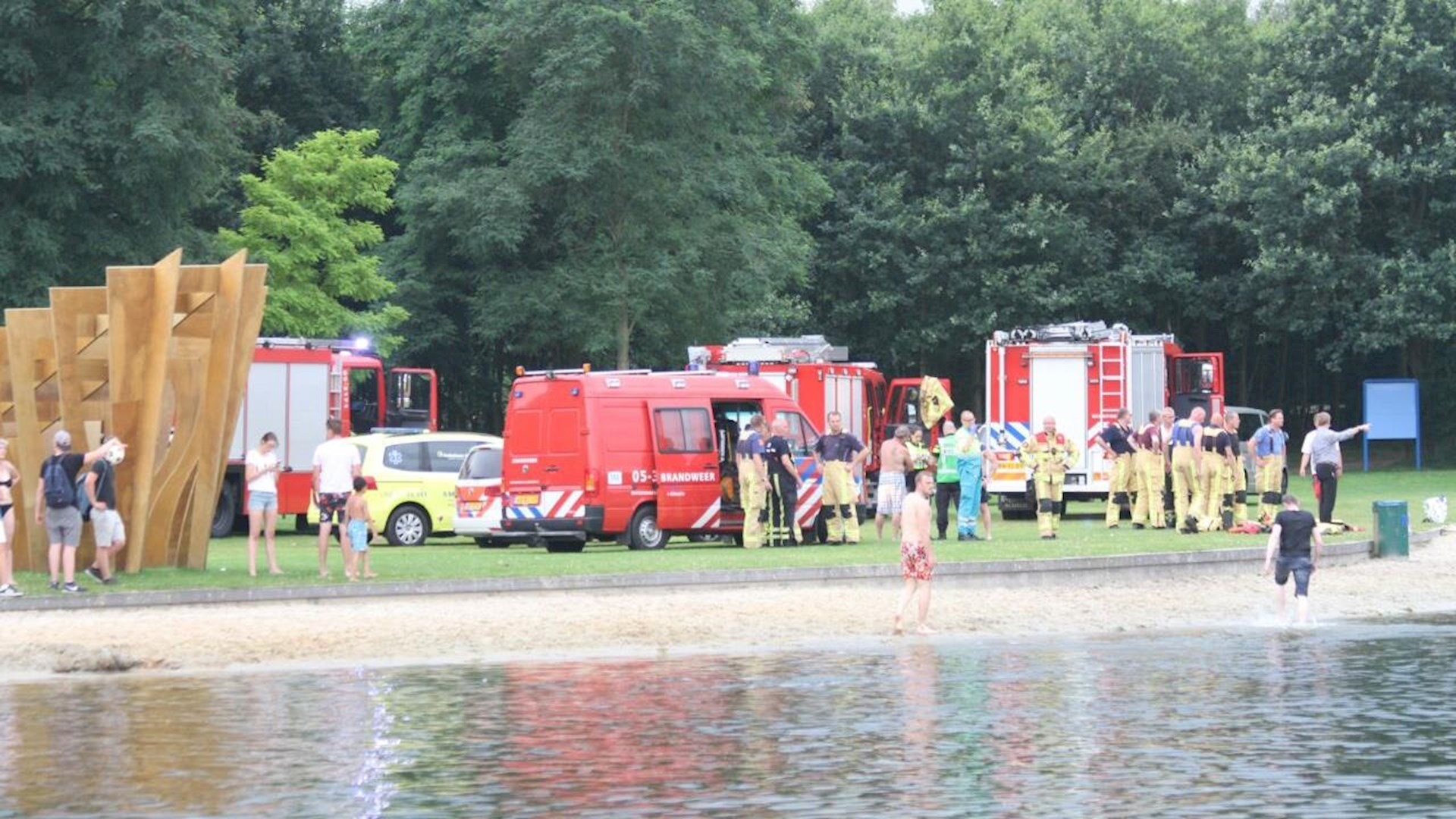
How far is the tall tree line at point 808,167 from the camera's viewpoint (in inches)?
1720

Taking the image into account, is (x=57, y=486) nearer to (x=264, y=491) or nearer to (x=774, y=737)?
(x=264, y=491)

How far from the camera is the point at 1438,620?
22.9 meters

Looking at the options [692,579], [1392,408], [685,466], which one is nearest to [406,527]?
[685,466]

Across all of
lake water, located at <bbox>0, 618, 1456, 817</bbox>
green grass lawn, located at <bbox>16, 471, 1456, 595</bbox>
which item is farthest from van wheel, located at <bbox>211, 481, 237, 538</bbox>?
lake water, located at <bbox>0, 618, 1456, 817</bbox>

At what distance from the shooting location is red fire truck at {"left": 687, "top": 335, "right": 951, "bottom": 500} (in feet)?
123

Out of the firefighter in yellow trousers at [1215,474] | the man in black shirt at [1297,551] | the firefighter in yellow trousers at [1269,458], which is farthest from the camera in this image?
the firefighter in yellow trousers at [1269,458]

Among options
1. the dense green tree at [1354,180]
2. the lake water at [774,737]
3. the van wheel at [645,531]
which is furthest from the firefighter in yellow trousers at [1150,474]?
the dense green tree at [1354,180]

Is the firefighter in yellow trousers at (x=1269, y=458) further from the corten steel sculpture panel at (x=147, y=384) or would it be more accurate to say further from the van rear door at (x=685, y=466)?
the corten steel sculpture panel at (x=147, y=384)

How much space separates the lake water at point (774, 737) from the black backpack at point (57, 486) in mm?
4577

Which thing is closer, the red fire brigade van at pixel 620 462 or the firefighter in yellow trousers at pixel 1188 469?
the red fire brigade van at pixel 620 462

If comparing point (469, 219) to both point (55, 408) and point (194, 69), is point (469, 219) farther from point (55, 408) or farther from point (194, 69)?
point (55, 408)

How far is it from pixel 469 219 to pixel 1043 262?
1678 centimetres

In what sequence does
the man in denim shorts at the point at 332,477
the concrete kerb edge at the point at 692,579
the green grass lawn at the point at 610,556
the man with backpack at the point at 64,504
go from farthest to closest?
the man in denim shorts at the point at 332,477, the green grass lawn at the point at 610,556, the man with backpack at the point at 64,504, the concrete kerb edge at the point at 692,579

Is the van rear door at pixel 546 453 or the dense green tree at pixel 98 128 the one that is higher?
the dense green tree at pixel 98 128
